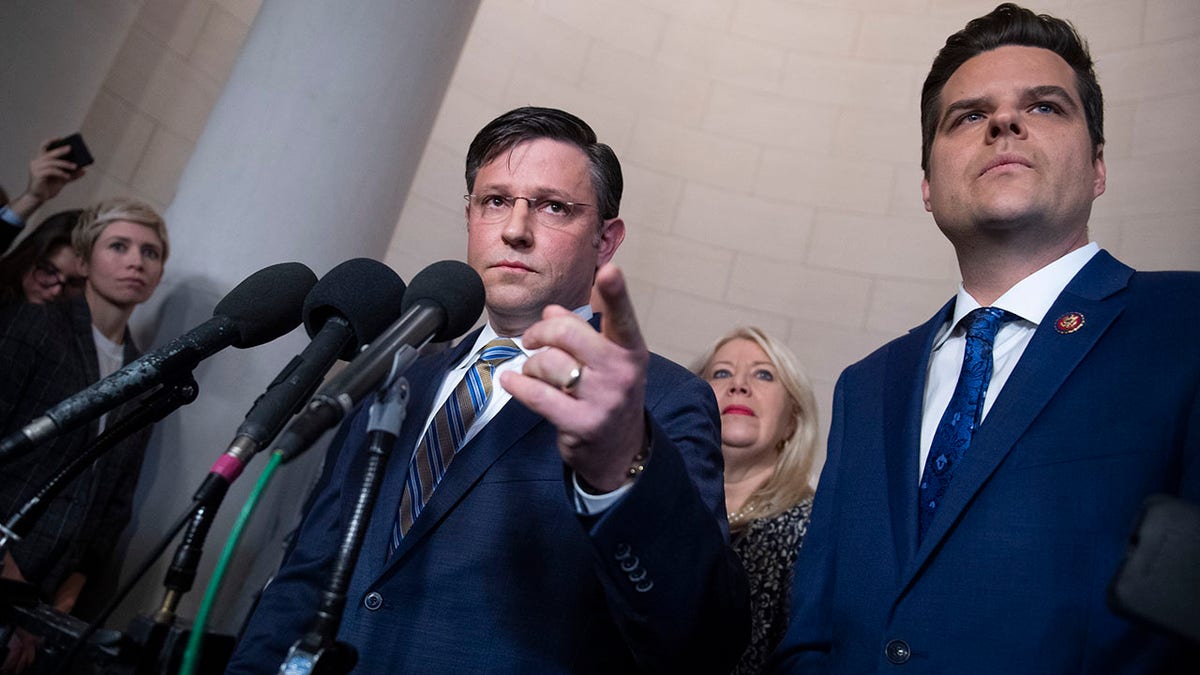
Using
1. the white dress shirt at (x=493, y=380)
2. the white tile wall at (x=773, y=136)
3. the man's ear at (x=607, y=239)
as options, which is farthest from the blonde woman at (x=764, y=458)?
the white tile wall at (x=773, y=136)

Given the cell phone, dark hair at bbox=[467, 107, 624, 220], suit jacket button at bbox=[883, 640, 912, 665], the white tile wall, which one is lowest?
suit jacket button at bbox=[883, 640, 912, 665]

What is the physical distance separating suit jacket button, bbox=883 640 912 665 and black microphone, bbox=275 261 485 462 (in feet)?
2.21

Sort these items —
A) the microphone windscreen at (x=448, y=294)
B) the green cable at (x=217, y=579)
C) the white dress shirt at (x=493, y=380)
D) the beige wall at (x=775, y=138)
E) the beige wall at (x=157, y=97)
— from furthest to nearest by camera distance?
the beige wall at (x=775, y=138) → the beige wall at (x=157, y=97) → the white dress shirt at (x=493, y=380) → the microphone windscreen at (x=448, y=294) → the green cable at (x=217, y=579)

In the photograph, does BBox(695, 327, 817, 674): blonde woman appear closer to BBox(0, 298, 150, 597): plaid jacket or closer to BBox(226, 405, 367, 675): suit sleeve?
BBox(226, 405, 367, 675): suit sleeve

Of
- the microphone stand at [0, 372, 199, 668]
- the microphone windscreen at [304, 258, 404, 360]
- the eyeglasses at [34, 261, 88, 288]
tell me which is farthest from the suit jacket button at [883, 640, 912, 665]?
the eyeglasses at [34, 261, 88, 288]

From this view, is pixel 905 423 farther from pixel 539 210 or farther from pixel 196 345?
pixel 196 345

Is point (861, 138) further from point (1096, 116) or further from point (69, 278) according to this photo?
point (69, 278)

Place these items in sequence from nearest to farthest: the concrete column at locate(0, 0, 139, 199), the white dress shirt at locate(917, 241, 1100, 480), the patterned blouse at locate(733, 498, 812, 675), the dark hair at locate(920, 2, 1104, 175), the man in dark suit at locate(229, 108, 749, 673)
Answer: the man in dark suit at locate(229, 108, 749, 673), the white dress shirt at locate(917, 241, 1100, 480), the dark hair at locate(920, 2, 1104, 175), the patterned blouse at locate(733, 498, 812, 675), the concrete column at locate(0, 0, 139, 199)

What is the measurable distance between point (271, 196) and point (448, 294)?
207cm

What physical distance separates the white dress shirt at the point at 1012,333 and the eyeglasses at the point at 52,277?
272cm

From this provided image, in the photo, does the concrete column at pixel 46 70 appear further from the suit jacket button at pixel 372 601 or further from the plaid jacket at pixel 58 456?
the suit jacket button at pixel 372 601

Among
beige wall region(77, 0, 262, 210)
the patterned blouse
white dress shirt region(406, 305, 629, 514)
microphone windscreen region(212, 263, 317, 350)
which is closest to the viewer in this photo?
microphone windscreen region(212, 263, 317, 350)

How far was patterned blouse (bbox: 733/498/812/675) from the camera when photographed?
2.08 m

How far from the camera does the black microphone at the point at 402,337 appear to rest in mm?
866
